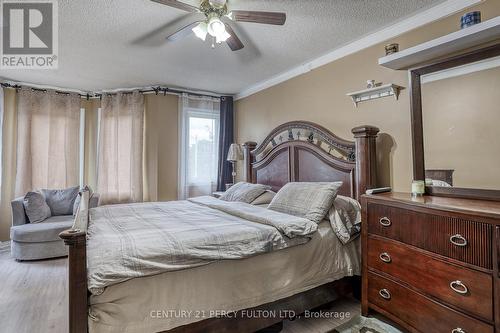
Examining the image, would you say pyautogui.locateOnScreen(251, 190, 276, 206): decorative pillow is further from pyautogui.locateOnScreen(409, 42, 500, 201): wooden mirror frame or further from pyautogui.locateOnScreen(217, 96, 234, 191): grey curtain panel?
pyautogui.locateOnScreen(217, 96, 234, 191): grey curtain panel

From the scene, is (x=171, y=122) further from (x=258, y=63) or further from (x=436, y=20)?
(x=436, y=20)

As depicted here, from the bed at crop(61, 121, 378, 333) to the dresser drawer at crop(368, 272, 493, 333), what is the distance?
272 mm

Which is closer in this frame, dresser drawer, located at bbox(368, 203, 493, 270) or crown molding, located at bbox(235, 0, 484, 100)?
dresser drawer, located at bbox(368, 203, 493, 270)

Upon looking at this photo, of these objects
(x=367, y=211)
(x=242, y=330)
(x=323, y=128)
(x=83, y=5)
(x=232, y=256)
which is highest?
(x=83, y=5)

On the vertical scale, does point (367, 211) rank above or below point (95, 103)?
below

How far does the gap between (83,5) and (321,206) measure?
2.46 m

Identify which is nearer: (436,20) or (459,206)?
(459,206)

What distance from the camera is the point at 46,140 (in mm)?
4188

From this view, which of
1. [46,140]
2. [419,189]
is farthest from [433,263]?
[46,140]

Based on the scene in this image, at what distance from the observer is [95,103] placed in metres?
4.60

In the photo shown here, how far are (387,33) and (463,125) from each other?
112 centimetres

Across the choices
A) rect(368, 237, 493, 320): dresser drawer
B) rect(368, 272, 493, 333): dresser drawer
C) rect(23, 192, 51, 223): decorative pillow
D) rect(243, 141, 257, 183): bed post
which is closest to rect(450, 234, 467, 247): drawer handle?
rect(368, 237, 493, 320): dresser drawer

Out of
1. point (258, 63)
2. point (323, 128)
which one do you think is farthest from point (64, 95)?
point (323, 128)

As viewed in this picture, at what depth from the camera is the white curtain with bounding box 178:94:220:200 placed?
453 centimetres
